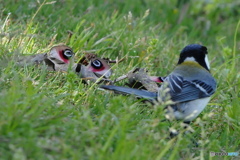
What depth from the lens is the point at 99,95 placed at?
356cm

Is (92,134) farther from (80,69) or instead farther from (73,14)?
(73,14)

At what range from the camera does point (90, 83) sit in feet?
12.1

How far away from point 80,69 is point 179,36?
2589 mm

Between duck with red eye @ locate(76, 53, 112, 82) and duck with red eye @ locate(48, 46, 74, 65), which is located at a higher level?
duck with red eye @ locate(48, 46, 74, 65)

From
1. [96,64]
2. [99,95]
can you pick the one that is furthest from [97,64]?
[99,95]

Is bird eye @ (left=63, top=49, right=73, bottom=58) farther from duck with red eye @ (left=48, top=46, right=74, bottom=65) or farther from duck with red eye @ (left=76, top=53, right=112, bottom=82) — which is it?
duck with red eye @ (left=76, top=53, right=112, bottom=82)

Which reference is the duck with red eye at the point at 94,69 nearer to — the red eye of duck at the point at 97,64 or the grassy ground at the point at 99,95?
the red eye of duck at the point at 97,64

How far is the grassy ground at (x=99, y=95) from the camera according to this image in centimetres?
253

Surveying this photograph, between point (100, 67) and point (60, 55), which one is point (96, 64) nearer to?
point (100, 67)

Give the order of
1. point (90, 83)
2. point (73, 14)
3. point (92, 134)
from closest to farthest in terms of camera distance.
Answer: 1. point (92, 134)
2. point (90, 83)
3. point (73, 14)

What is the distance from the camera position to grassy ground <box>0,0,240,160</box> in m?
2.53

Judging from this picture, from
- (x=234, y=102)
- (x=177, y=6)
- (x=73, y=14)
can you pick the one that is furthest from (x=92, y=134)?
(x=177, y=6)

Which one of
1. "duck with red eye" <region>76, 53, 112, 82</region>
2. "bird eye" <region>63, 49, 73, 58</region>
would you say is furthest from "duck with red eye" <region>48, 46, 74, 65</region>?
"duck with red eye" <region>76, 53, 112, 82</region>

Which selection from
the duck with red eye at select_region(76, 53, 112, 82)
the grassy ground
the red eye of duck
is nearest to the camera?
the grassy ground
